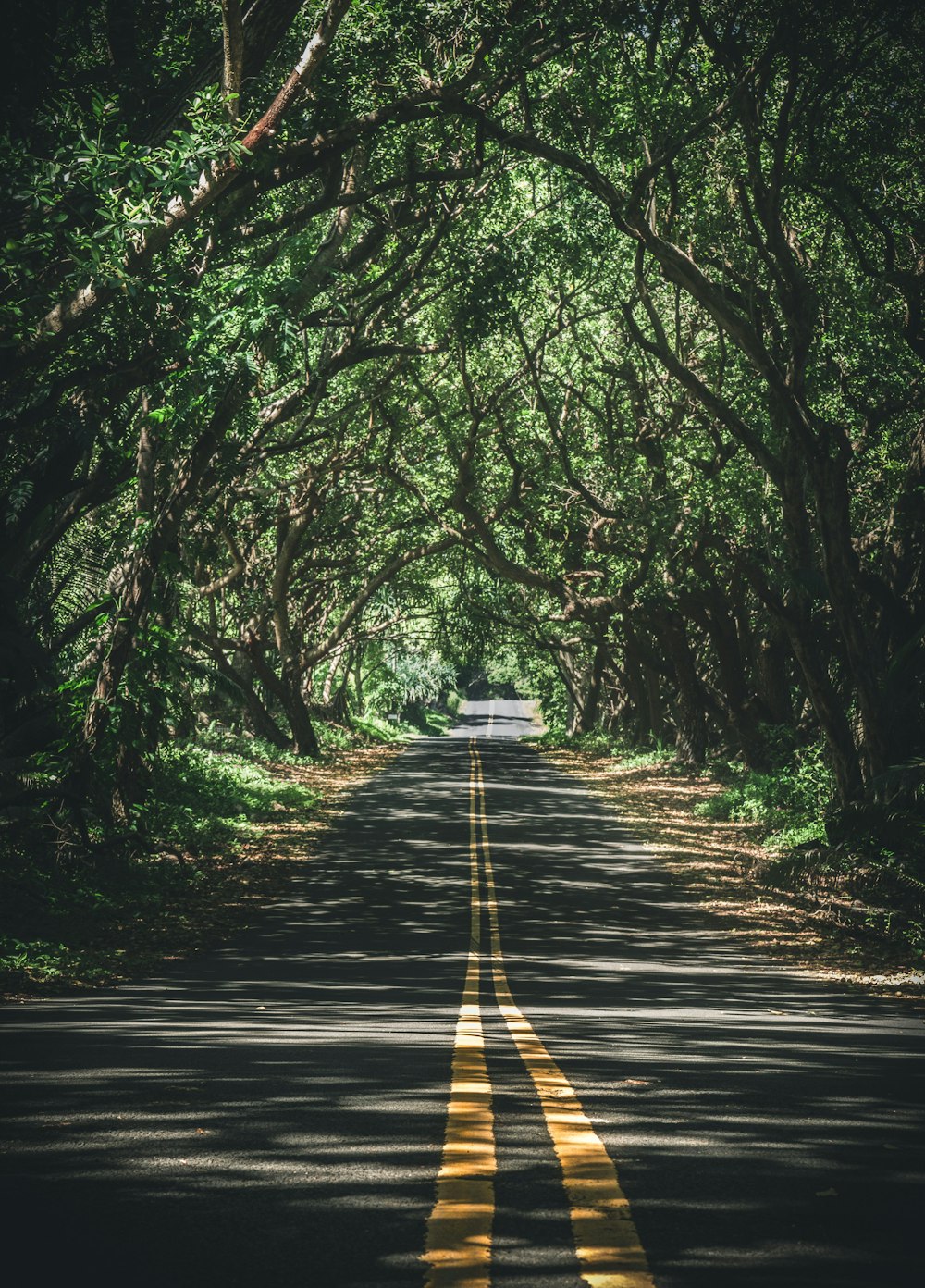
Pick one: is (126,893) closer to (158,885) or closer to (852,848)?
(158,885)

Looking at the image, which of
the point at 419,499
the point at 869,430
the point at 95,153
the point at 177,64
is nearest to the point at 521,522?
the point at 419,499

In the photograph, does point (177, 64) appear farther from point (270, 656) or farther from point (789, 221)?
point (270, 656)

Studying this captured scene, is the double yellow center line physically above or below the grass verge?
above

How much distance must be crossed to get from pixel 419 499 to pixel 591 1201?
102 feet

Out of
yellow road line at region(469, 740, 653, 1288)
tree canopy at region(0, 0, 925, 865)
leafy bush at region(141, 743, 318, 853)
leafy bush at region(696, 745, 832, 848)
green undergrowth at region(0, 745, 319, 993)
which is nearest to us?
yellow road line at region(469, 740, 653, 1288)

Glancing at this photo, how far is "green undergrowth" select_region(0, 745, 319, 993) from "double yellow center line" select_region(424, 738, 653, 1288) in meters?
5.07

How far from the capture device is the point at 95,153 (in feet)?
32.7

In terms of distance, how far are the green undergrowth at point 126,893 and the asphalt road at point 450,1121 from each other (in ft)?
3.04

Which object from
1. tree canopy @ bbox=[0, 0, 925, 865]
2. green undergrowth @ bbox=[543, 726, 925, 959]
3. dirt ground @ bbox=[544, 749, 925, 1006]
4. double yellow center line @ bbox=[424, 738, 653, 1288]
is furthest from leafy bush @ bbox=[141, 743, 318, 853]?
double yellow center line @ bbox=[424, 738, 653, 1288]

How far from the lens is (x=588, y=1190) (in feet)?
14.7

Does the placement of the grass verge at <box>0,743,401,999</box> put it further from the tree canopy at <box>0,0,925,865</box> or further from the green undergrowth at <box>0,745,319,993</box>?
the tree canopy at <box>0,0,925,865</box>

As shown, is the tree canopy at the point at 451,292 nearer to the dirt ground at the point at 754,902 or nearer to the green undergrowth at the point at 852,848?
the green undergrowth at the point at 852,848

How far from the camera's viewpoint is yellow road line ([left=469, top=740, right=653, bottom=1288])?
368 centimetres

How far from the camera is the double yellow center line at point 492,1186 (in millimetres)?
3686
